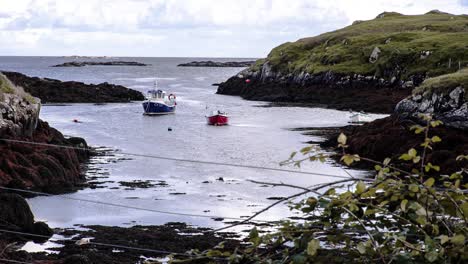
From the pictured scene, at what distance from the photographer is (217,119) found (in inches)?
2564

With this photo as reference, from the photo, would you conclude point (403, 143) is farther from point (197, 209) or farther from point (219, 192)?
point (197, 209)

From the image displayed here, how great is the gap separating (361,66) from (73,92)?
131 feet

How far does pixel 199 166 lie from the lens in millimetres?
39781

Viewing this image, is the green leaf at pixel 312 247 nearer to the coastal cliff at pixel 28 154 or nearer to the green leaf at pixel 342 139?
the green leaf at pixel 342 139

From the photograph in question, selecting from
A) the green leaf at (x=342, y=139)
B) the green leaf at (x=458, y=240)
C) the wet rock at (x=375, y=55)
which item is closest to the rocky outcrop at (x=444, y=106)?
the green leaf at (x=342, y=139)

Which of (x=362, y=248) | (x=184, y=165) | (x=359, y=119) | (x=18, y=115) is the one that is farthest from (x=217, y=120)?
(x=362, y=248)

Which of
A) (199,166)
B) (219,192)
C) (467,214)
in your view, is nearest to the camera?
(467,214)

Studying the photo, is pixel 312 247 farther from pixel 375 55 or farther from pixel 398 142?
pixel 375 55

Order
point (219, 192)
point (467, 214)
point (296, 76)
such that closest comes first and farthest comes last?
point (467, 214)
point (219, 192)
point (296, 76)

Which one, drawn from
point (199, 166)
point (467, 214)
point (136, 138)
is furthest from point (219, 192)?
point (467, 214)

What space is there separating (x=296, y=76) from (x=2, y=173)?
249ft

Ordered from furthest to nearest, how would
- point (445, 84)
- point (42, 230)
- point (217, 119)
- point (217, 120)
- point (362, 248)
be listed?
1. point (217, 120)
2. point (217, 119)
3. point (445, 84)
4. point (42, 230)
5. point (362, 248)

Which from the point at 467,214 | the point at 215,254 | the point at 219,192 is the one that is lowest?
the point at 219,192

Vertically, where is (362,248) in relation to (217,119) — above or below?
above
